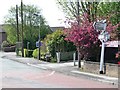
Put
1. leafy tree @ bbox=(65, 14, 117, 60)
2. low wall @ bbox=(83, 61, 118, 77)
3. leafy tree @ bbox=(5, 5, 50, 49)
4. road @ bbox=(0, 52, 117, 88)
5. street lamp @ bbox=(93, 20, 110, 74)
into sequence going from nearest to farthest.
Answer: road @ bbox=(0, 52, 117, 88) → low wall @ bbox=(83, 61, 118, 77) → street lamp @ bbox=(93, 20, 110, 74) → leafy tree @ bbox=(65, 14, 117, 60) → leafy tree @ bbox=(5, 5, 50, 49)

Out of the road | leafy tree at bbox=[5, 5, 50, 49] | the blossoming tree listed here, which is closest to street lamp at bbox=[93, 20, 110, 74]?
the blossoming tree

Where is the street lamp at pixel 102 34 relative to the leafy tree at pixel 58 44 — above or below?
above

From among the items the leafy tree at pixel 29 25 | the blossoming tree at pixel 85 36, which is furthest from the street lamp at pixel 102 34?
the leafy tree at pixel 29 25

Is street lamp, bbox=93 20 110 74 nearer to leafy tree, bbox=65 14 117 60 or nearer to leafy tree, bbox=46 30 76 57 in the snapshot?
leafy tree, bbox=65 14 117 60

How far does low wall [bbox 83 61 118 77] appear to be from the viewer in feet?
69.7

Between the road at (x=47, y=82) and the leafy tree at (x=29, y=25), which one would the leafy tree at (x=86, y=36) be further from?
the leafy tree at (x=29, y=25)

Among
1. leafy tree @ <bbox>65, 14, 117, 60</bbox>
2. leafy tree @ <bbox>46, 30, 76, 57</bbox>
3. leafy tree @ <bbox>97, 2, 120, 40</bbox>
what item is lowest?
leafy tree @ <bbox>46, 30, 76, 57</bbox>

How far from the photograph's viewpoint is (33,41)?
61562mm

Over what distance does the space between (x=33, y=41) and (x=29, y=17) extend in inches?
306

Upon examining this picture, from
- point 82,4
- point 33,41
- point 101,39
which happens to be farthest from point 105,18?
→ point 33,41

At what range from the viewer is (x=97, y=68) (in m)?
23.6

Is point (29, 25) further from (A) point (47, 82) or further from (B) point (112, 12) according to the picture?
(A) point (47, 82)

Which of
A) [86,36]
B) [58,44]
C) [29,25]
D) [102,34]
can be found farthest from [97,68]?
[29,25]

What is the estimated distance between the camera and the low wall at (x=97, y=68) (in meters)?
21.2
